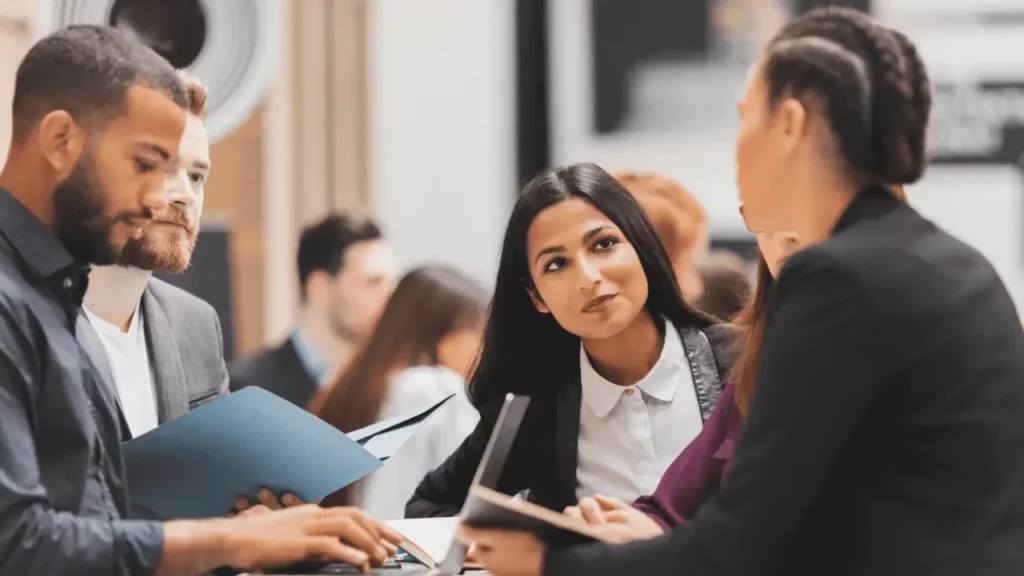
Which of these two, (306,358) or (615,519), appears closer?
(615,519)

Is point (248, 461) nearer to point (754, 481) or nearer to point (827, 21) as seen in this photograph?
point (754, 481)

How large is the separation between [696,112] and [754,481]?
13.4ft

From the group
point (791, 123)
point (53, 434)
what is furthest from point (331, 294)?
Answer: point (791, 123)

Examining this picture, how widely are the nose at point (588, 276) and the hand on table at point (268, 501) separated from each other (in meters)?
0.50

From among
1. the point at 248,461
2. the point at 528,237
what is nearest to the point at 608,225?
the point at 528,237

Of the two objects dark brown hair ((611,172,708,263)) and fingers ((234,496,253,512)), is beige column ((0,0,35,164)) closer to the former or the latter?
dark brown hair ((611,172,708,263))

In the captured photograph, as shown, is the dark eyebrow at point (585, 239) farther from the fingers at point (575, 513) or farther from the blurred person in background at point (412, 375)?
the blurred person in background at point (412, 375)

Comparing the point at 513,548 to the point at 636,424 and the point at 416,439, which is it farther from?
the point at 416,439

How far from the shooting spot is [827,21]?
1.51 meters

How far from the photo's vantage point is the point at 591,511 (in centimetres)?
173

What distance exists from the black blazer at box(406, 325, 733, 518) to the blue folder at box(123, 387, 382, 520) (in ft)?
1.03

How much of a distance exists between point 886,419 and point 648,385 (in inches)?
27.1

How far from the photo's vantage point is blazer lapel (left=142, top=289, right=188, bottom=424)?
7.07 feet

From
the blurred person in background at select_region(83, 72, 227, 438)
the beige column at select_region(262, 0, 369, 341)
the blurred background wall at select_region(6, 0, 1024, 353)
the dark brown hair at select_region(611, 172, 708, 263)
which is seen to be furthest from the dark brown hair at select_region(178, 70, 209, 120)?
the beige column at select_region(262, 0, 369, 341)
